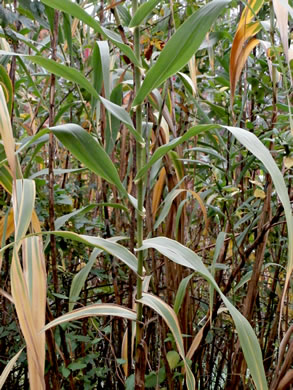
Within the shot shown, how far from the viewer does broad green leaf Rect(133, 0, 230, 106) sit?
46cm

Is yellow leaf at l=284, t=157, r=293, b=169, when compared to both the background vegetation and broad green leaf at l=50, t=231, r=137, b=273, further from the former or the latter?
broad green leaf at l=50, t=231, r=137, b=273

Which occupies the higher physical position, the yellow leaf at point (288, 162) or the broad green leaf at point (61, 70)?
the broad green leaf at point (61, 70)

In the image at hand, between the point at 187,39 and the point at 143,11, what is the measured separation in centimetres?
9

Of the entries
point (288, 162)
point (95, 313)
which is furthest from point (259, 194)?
point (95, 313)

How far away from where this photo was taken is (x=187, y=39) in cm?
47

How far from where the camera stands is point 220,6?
0.47m

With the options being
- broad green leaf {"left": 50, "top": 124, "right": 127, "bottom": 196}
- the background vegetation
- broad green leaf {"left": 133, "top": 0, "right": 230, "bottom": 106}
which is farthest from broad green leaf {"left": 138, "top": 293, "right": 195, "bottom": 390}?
broad green leaf {"left": 133, "top": 0, "right": 230, "bottom": 106}

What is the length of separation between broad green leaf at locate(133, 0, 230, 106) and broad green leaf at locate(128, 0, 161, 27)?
6 centimetres

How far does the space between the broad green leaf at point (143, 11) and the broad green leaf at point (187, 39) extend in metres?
0.06

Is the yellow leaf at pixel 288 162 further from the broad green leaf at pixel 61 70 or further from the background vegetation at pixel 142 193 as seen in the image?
the broad green leaf at pixel 61 70

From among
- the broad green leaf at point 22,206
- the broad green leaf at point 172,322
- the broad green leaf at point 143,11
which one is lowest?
the broad green leaf at point 172,322

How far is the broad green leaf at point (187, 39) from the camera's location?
1.52ft

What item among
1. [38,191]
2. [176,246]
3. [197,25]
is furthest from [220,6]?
[38,191]

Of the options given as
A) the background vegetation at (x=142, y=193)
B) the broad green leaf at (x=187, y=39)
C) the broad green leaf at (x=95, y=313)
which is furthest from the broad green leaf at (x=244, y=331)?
the broad green leaf at (x=187, y=39)
